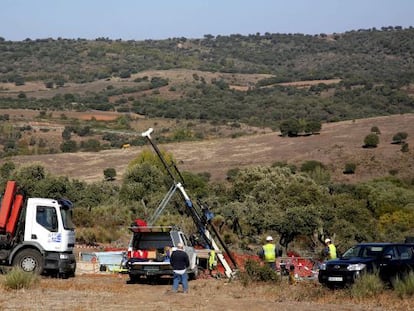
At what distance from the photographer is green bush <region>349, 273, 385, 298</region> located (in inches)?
675

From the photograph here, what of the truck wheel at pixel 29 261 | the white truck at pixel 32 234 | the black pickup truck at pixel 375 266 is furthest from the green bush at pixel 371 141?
the truck wheel at pixel 29 261

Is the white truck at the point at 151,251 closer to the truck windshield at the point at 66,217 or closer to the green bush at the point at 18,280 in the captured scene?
the truck windshield at the point at 66,217

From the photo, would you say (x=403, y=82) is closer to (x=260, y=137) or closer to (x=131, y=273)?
(x=260, y=137)

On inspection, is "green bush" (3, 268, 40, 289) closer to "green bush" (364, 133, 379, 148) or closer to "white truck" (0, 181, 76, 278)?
"white truck" (0, 181, 76, 278)

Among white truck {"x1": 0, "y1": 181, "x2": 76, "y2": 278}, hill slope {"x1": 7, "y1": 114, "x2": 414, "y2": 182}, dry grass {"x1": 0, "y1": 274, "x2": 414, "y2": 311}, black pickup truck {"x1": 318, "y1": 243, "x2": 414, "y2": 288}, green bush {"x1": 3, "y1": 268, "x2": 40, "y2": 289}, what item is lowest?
dry grass {"x1": 0, "y1": 274, "x2": 414, "y2": 311}

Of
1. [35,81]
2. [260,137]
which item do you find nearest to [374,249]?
[260,137]

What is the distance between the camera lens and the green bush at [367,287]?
17141mm

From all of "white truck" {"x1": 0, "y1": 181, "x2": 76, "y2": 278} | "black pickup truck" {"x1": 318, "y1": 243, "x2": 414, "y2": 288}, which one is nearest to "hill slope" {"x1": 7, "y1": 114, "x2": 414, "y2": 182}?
"white truck" {"x1": 0, "y1": 181, "x2": 76, "y2": 278}

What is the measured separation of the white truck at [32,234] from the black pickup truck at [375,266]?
7.35m

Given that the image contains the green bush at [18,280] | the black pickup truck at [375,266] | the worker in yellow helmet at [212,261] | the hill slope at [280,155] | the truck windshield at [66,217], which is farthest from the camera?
the hill slope at [280,155]

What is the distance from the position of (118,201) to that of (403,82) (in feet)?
314

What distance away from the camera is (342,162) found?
76.8 meters

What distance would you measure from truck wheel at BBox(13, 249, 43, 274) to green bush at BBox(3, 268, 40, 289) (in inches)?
103

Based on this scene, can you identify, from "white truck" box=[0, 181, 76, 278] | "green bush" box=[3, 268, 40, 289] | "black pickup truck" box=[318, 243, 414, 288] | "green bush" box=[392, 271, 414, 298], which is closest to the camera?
"green bush" box=[392, 271, 414, 298]
